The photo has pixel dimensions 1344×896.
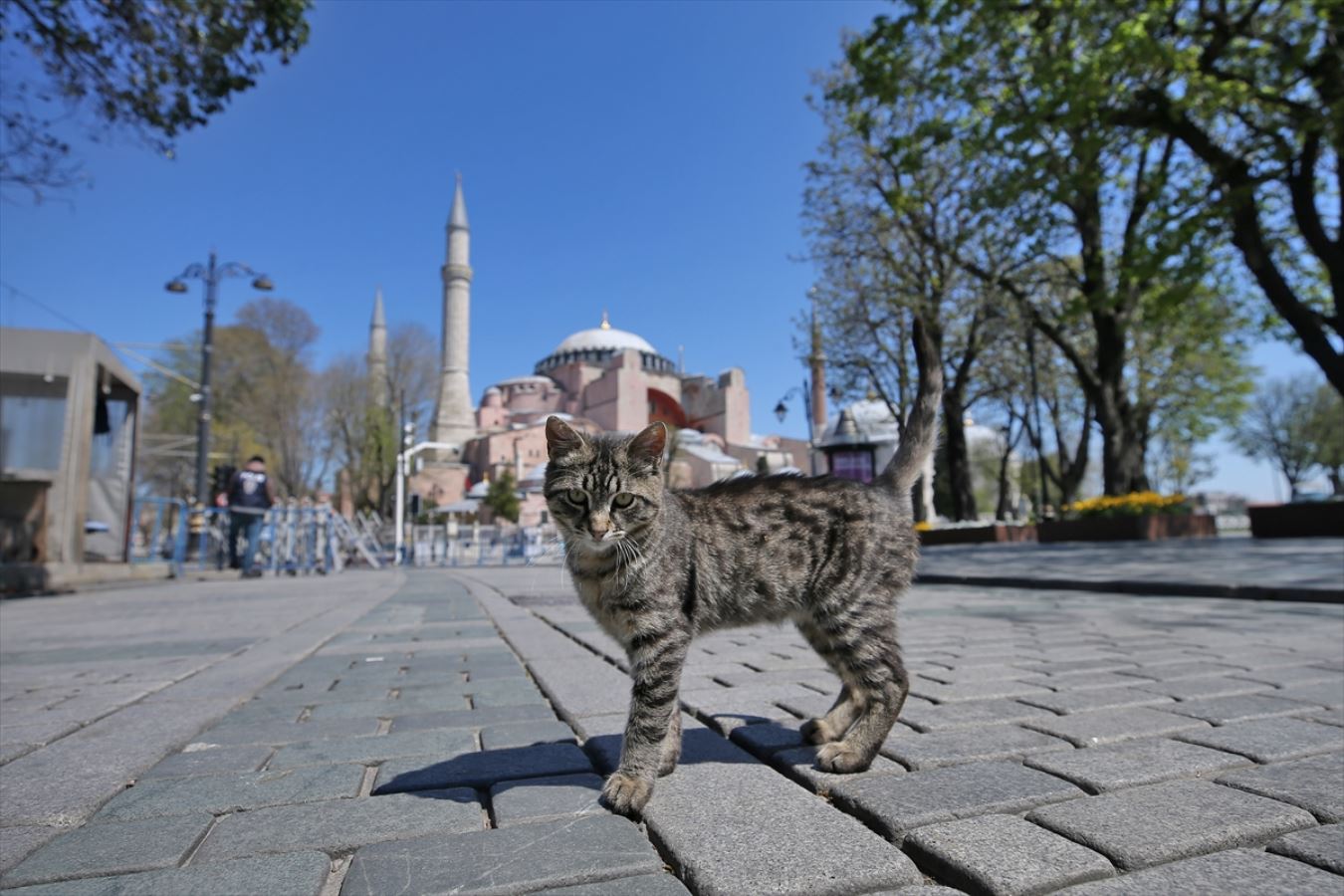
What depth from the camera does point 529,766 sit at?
242 cm

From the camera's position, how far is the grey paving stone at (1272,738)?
238 cm

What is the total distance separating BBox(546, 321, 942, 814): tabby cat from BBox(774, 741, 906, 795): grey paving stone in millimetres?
36

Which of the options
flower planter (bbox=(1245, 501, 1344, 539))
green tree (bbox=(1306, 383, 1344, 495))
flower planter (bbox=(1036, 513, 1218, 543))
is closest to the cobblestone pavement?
flower planter (bbox=(1245, 501, 1344, 539))

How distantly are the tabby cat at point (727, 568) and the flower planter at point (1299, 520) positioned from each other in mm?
16920

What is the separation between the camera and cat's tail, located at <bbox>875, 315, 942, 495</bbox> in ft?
10.2

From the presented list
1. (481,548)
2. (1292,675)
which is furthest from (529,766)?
(481,548)

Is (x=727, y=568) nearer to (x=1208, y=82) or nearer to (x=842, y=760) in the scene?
(x=842, y=760)

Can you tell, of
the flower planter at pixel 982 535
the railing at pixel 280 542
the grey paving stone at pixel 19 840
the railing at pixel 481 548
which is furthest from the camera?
the railing at pixel 481 548

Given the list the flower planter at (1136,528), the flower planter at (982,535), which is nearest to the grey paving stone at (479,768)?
the flower planter at (1136,528)

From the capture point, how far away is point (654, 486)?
2754 millimetres

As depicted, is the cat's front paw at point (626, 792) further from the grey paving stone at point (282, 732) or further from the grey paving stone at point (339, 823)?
the grey paving stone at point (282, 732)

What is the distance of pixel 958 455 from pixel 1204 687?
896 inches

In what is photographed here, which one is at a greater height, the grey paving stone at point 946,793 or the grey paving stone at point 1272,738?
the grey paving stone at point 946,793

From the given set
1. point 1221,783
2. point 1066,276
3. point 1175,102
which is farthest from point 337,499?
point 1221,783
